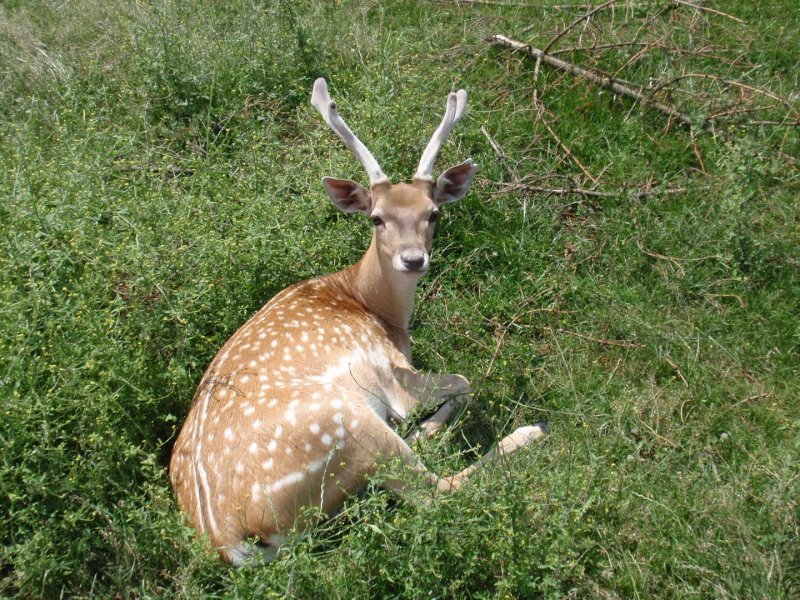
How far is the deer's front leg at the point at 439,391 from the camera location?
443 cm

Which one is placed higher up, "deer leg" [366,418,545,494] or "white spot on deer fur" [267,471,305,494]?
"white spot on deer fur" [267,471,305,494]

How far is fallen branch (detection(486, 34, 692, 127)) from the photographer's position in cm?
589

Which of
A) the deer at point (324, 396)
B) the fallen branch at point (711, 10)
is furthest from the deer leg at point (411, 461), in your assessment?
the fallen branch at point (711, 10)

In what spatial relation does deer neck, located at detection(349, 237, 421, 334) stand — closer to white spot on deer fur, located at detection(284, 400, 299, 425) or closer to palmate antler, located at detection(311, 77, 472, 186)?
palmate antler, located at detection(311, 77, 472, 186)

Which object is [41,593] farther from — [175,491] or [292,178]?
[292,178]

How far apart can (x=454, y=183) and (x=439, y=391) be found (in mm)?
1154

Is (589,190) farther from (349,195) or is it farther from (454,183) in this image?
(349,195)

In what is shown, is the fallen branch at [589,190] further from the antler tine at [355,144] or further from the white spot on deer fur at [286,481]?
the white spot on deer fur at [286,481]

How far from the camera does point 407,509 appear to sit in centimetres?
349

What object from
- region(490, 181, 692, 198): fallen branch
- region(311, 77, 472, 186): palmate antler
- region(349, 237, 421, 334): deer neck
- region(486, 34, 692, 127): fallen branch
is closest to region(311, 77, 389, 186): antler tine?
region(311, 77, 472, 186): palmate antler

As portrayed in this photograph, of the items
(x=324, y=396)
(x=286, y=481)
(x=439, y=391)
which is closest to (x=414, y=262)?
(x=439, y=391)

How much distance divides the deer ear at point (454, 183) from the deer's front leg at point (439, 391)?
971mm

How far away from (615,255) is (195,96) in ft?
10.4

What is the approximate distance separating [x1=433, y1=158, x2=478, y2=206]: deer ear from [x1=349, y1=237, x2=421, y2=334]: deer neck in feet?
1.50
